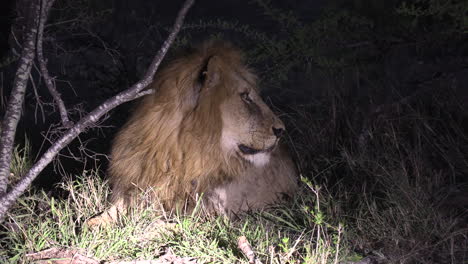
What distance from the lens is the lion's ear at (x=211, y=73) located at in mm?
3354

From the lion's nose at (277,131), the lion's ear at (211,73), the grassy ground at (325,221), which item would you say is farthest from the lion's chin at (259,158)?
the lion's ear at (211,73)

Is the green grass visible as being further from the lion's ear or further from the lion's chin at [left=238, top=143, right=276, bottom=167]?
the lion's ear

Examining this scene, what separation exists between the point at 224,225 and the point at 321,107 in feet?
8.48

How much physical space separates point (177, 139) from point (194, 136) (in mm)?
101

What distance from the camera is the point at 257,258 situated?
276 cm

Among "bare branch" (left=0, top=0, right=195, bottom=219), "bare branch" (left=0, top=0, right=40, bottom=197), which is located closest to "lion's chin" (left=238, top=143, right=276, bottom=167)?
"bare branch" (left=0, top=0, right=195, bottom=219)

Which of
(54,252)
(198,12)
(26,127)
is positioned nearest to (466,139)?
(54,252)

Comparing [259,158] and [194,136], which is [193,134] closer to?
[194,136]

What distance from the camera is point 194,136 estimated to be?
339cm

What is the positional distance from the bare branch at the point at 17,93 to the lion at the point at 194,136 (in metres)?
0.62

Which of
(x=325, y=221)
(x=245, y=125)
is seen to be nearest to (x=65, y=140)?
(x=245, y=125)

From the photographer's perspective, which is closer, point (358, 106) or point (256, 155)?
point (256, 155)

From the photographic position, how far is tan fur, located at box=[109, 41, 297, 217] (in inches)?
134

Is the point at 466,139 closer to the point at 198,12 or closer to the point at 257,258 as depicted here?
the point at 257,258
